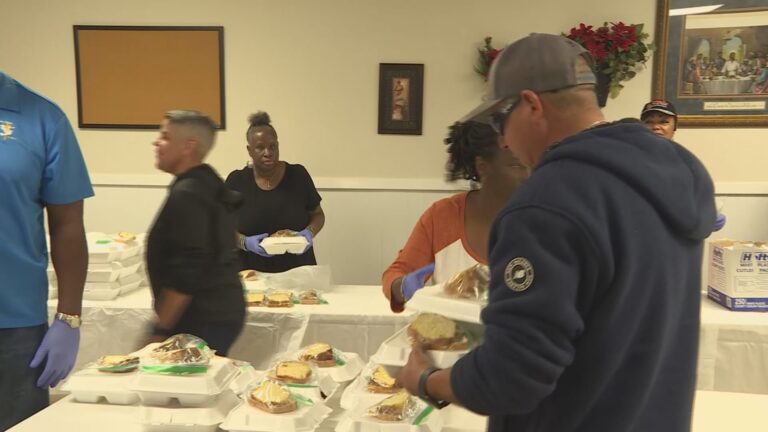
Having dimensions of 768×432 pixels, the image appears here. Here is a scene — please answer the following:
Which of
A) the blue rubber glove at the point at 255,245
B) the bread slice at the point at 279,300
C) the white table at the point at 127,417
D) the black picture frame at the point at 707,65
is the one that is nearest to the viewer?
the white table at the point at 127,417

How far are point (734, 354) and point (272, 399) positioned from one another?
1870mm

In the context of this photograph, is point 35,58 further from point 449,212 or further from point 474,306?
point 474,306

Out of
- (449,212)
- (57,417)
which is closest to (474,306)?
(449,212)

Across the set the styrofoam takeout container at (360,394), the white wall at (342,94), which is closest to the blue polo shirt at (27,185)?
the styrofoam takeout container at (360,394)

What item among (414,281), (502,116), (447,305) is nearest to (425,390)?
(447,305)

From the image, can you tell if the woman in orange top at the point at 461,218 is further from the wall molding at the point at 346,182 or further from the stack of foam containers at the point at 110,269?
the wall molding at the point at 346,182

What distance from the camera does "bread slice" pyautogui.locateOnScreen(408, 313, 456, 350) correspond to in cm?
113

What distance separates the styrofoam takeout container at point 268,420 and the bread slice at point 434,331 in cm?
30

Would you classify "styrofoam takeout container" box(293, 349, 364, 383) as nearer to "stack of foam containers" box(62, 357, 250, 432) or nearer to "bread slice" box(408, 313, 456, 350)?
"stack of foam containers" box(62, 357, 250, 432)

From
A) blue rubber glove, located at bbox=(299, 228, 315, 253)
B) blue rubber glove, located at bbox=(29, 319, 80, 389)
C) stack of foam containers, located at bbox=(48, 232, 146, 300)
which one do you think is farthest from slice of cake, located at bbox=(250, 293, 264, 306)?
blue rubber glove, located at bbox=(29, 319, 80, 389)

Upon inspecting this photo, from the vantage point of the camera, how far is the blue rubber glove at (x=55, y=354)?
155 cm

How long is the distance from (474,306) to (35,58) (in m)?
3.99

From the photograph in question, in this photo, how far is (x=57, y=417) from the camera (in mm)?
1391

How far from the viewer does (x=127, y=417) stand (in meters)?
1.40
